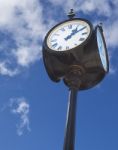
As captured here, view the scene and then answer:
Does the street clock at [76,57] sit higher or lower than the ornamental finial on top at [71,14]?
lower

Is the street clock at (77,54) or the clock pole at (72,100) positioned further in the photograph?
the street clock at (77,54)

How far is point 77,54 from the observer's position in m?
5.68

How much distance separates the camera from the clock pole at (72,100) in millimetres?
4968

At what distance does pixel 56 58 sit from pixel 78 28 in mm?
739

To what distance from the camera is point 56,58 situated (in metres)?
5.83

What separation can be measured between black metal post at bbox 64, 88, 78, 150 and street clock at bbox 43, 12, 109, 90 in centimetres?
23

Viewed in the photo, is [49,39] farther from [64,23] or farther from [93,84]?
[93,84]

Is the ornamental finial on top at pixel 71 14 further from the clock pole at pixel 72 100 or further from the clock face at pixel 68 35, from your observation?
the clock pole at pixel 72 100

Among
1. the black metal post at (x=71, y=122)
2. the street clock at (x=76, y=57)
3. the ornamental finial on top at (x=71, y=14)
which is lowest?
the black metal post at (x=71, y=122)

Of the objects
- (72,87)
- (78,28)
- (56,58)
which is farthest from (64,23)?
(72,87)

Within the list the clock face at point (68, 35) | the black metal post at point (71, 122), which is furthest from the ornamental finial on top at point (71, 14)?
the black metal post at point (71, 122)

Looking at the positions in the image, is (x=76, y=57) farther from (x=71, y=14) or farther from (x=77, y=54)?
(x=71, y=14)

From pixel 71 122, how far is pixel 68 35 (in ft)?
5.30

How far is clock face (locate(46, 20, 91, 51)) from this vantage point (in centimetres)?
594
